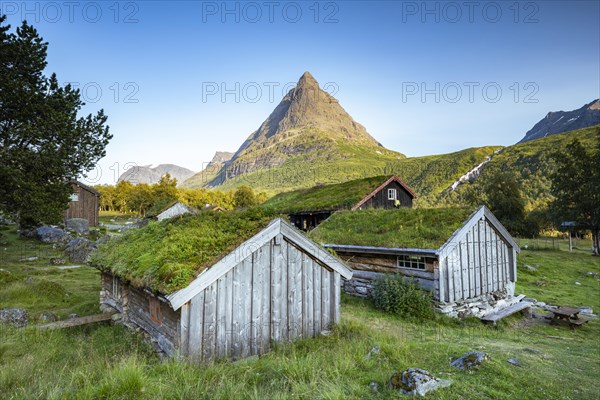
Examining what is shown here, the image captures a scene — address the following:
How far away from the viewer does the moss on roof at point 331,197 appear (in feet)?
92.3

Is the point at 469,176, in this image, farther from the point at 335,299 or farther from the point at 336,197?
the point at 335,299

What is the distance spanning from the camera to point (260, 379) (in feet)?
17.4

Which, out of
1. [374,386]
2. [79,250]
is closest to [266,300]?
[374,386]

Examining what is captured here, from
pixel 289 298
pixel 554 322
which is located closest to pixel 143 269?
pixel 289 298

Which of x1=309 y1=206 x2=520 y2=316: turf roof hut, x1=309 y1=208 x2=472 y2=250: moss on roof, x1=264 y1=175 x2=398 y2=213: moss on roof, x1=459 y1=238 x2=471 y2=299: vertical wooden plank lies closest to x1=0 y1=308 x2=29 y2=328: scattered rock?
x1=309 y1=208 x2=472 y2=250: moss on roof

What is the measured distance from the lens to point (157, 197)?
68.0 metres

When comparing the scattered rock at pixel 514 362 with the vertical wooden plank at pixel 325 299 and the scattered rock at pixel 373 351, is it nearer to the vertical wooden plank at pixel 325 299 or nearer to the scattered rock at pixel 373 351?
the scattered rock at pixel 373 351

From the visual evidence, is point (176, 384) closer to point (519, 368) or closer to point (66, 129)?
point (519, 368)

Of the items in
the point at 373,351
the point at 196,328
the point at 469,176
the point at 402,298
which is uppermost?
the point at 469,176

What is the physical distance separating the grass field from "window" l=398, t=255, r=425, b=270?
7.01ft

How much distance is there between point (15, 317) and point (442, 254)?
1413 cm

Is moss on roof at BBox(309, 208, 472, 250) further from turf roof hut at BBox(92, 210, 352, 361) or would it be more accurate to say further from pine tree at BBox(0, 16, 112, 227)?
pine tree at BBox(0, 16, 112, 227)

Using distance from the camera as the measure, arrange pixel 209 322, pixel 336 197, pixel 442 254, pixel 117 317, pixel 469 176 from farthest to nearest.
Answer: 1. pixel 469 176
2. pixel 336 197
3. pixel 442 254
4. pixel 117 317
5. pixel 209 322

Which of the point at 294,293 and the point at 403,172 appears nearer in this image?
the point at 294,293
